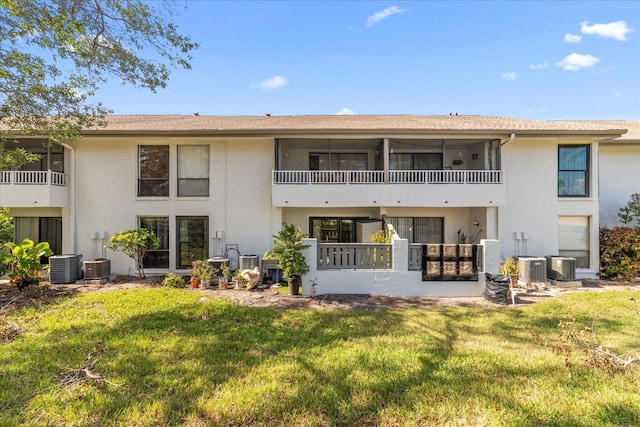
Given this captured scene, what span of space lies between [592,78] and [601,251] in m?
7.47

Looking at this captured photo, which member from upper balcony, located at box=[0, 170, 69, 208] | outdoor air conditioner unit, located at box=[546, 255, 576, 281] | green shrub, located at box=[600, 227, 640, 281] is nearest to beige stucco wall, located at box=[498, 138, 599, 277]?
green shrub, located at box=[600, 227, 640, 281]

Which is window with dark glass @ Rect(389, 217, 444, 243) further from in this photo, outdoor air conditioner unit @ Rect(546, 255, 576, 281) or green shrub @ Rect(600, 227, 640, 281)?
green shrub @ Rect(600, 227, 640, 281)

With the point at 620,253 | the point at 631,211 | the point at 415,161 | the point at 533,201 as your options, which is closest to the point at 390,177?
the point at 415,161

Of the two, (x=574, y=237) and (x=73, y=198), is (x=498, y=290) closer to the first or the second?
(x=574, y=237)

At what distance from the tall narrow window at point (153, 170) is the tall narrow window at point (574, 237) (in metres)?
15.0

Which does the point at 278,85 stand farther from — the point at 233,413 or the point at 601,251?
the point at 601,251

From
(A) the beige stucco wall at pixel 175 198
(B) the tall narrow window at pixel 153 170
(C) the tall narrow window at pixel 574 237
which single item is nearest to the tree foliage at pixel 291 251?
(A) the beige stucco wall at pixel 175 198

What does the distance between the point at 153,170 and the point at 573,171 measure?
1578 cm

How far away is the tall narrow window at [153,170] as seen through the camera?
10445 mm

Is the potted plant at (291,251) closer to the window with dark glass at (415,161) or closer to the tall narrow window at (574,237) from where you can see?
the window with dark glass at (415,161)

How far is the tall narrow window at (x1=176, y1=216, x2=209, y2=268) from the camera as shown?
410 inches

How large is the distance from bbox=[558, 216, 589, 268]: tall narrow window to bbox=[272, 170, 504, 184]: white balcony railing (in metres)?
3.26

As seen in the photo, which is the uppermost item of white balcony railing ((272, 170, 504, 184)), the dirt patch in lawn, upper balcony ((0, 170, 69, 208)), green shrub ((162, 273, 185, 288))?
white balcony railing ((272, 170, 504, 184))

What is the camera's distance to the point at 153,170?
1048cm
